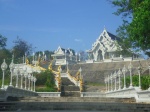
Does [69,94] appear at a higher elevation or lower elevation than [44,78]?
lower

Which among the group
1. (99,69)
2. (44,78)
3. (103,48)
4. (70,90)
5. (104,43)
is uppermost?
(104,43)

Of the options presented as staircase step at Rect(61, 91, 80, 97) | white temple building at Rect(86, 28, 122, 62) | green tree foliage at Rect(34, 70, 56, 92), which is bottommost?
staircase step at Rect(61, 91, 80, 97)

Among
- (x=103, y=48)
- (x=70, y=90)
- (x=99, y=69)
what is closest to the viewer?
(x=70, y=90)

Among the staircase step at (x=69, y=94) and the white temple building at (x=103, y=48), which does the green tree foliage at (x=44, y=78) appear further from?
the white temple building at (x=103, y=48)

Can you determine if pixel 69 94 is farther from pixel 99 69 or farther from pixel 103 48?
pixel 103 48

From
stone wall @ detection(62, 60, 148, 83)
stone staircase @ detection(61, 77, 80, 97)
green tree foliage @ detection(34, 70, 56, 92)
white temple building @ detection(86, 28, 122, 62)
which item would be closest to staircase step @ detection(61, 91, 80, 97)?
stone staircase @ detection(61, 77, 80, 97)

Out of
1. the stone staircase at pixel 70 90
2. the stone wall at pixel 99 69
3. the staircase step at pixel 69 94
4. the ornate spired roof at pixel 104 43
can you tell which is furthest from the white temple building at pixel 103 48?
the staircase step at pixel 69 94

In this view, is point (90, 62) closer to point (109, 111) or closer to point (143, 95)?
point (143, 95)

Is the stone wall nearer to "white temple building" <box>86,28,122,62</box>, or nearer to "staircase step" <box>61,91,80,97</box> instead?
"white temple building" <box>86,28,122,62</box>

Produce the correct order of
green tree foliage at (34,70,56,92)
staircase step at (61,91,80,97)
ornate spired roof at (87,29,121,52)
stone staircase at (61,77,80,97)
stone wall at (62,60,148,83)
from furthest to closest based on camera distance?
ornate spired roof at (87,29,121,52) < stone wall at (62,60,148,83) < green tree foliage at (34,70,56,92) < stone staircase at (61,77,80,97) < staircase step at (61,91,80,97)

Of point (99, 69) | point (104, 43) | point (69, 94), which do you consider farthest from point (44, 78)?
point (104, 43)

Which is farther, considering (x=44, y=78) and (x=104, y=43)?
(x=104, y=43)

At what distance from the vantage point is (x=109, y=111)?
15844 mm

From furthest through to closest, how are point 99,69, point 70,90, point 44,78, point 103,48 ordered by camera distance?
point 103,48 < point 99,69 < point 44,78 < point 70,90
